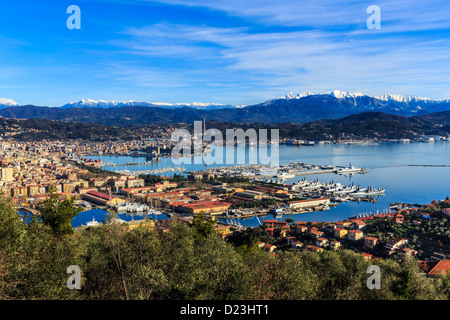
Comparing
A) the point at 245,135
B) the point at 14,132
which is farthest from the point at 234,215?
the point at 14,132

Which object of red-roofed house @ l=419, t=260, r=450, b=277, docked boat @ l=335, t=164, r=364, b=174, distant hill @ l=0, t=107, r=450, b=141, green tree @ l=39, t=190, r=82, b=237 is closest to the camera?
green tree @ l=39, t=190, r=82, b=237

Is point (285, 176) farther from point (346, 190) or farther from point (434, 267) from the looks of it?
point (434, 267)

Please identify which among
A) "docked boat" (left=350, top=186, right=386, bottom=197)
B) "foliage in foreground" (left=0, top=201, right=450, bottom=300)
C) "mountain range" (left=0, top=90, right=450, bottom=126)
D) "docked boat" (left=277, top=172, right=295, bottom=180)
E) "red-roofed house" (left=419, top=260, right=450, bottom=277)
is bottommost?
"docked boat" (left=350, top=186, right=386, bottom=197)

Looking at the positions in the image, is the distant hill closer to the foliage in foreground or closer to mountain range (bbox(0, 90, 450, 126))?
mountain range (bbox(0, 90, 450, 126))

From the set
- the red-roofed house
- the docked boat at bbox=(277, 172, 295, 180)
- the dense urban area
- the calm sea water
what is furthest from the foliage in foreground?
the docked boat at bbox=(277, 172, 295, 180)

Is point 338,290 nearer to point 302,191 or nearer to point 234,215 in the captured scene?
point 234,215

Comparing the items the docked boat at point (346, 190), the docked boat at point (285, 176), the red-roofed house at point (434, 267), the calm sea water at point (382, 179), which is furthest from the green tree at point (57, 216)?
the docked boat at point (285, 176)
